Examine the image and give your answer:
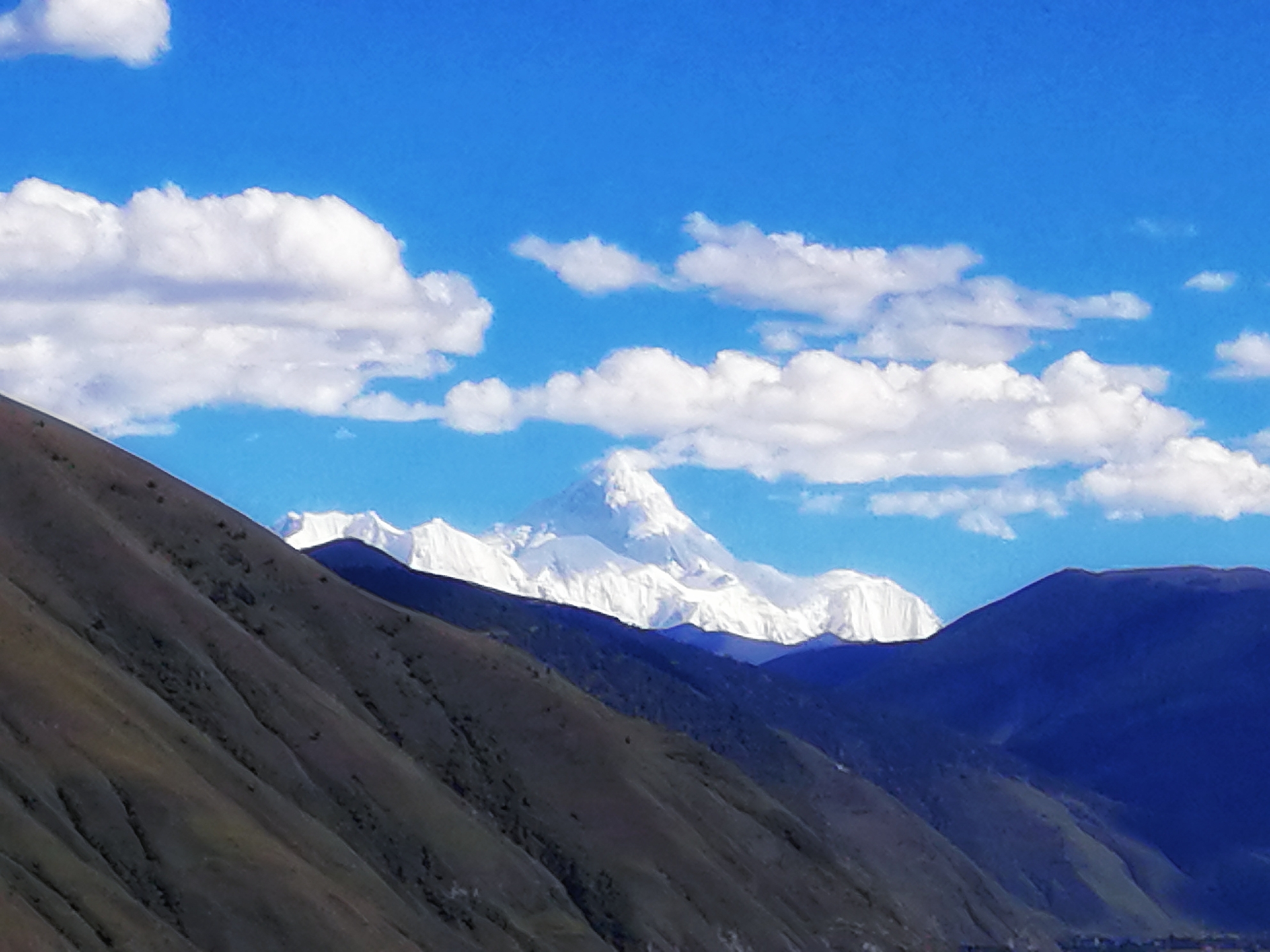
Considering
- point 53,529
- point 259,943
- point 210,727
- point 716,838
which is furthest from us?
point 716,838

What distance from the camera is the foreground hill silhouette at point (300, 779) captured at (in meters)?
107

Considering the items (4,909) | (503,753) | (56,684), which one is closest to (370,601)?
(503,753)

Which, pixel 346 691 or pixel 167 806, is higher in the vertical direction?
pixel 346 691

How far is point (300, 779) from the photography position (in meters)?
133

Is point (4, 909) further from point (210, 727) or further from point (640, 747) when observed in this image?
point (640, 747)

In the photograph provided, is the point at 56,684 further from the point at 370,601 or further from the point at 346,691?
the point at 370,601

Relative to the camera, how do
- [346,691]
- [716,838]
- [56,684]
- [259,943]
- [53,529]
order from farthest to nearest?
1. [716,838]
2. [346,691]
3. [53,529]
4. [56,684]
5. [259,943]

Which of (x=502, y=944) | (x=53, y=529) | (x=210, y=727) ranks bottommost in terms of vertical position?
(x=502, y=944)

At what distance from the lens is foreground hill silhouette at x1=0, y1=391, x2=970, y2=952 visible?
352ft

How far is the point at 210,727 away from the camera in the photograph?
130m

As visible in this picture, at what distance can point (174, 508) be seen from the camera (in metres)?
159

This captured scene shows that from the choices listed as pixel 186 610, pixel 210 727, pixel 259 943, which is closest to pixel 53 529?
pixel 186 610

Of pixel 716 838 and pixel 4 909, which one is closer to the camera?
pixel 4 909

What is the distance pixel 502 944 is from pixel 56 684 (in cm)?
3434
